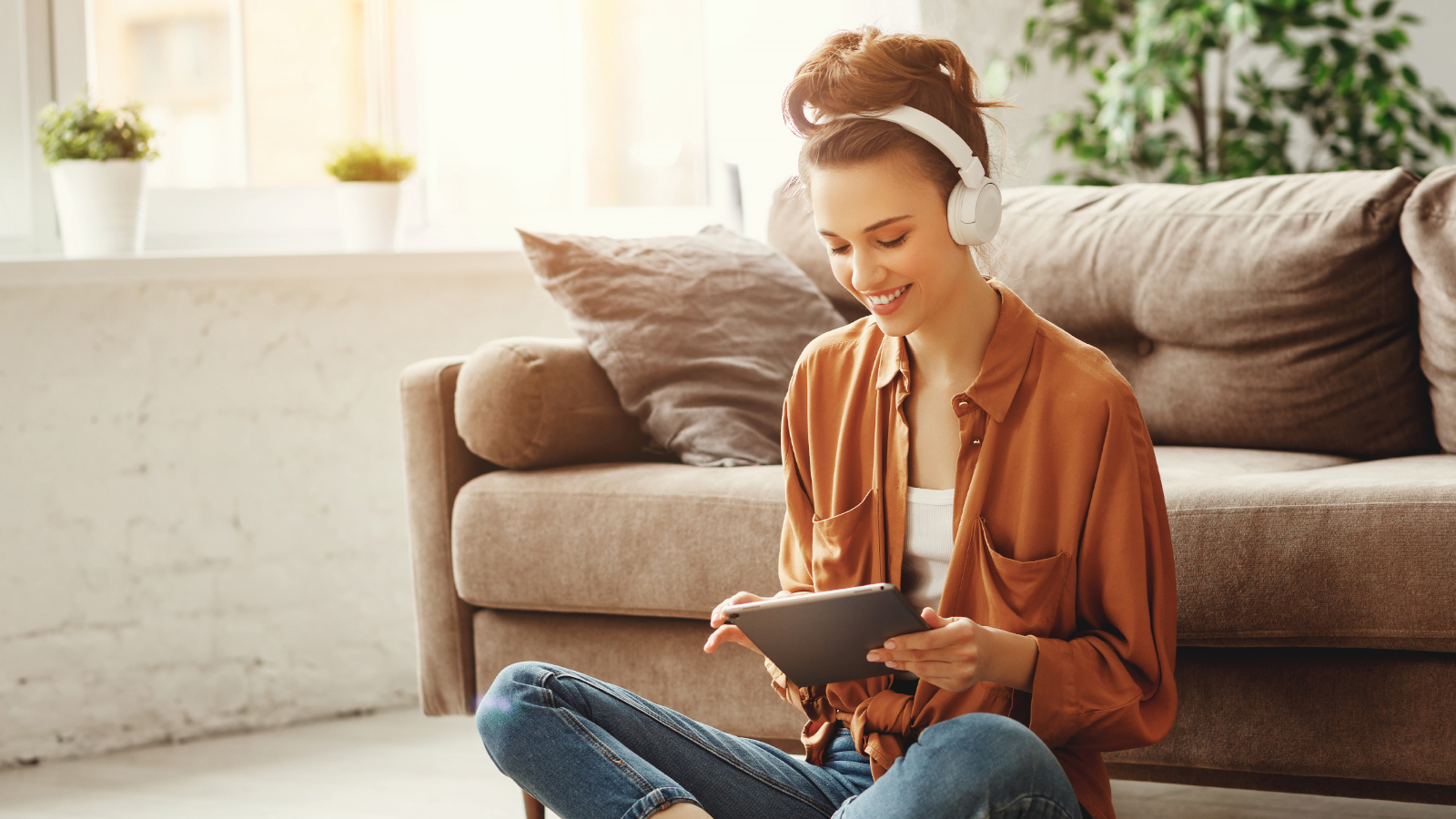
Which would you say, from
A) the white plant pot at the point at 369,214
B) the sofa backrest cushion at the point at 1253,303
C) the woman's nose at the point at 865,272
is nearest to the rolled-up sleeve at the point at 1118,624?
the woman's nose at the point at 865,272

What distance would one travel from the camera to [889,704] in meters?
1.14

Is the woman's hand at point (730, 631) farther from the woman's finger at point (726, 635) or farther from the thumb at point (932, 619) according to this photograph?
the thumb at point (932, 619)

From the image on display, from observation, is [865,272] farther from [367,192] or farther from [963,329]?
[367,192]

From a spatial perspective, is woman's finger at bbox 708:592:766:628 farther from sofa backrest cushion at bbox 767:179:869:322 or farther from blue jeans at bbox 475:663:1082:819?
sofa backrest cushion at bbox 767:179:869:322

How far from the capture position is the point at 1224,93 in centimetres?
307

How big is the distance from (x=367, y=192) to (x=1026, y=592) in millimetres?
1819

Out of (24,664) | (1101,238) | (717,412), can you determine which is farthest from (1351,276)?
(24,664)

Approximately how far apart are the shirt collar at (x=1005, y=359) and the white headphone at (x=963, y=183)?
0.29ft

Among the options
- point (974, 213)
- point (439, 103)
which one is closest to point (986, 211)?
point (974, 213)

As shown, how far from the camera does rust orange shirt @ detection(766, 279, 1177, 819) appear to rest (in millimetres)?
1070

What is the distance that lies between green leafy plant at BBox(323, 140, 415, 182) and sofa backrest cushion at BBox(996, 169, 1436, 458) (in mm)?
1199

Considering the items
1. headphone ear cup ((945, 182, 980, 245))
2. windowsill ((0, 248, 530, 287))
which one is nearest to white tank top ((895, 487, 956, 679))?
headphone ear cup ((945, 182, 980, 245))

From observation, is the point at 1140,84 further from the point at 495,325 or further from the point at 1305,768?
the point at 1305,768

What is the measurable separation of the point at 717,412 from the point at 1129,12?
1.90 m
